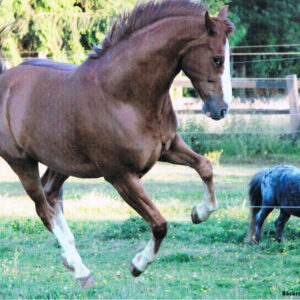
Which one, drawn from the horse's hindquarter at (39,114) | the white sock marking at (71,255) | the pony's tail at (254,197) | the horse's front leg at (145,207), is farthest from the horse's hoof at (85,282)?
the pony's tail at (254,197)

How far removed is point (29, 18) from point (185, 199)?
750 cm

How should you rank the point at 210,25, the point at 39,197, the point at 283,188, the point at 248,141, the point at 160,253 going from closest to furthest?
the point at 210,25 → the point at 39,197 → the point at 160,253 → the point at 283,188 → the point at 248,141

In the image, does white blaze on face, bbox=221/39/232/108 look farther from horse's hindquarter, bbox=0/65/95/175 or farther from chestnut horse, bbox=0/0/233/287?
horse's hindquarter, bbox=0/65/95/175

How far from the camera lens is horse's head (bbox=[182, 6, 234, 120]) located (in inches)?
138

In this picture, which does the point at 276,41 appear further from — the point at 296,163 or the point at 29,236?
the point at 29,236

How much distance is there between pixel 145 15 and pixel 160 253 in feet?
10.7

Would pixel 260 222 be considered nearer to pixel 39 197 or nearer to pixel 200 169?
pixel 200 169

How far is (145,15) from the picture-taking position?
3.82 metres

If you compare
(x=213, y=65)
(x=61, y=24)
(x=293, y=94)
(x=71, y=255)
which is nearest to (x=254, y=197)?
(x=71, y=255)

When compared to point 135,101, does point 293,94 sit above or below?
below

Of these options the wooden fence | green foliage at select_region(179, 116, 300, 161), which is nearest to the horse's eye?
the wooden fence

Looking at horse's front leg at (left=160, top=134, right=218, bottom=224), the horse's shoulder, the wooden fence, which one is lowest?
the wooden fence

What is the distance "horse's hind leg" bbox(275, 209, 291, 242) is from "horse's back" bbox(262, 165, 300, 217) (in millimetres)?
118

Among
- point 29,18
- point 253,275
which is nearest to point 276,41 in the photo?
point 29,18
